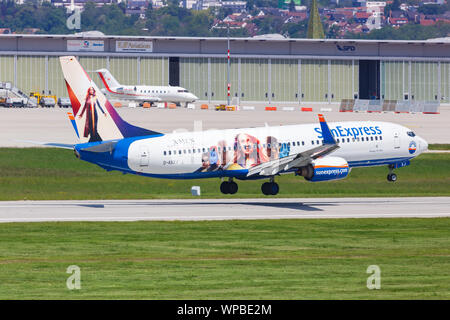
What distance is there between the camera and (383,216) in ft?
156

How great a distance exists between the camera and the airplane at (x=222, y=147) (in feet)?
166

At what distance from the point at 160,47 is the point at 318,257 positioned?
434 feet

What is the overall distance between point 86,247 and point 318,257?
28.8ft

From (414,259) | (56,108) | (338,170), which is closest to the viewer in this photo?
(414,259)

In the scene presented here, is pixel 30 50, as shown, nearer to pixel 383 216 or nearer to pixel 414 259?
pixel 383 216

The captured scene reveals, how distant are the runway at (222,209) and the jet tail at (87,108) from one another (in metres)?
3.88

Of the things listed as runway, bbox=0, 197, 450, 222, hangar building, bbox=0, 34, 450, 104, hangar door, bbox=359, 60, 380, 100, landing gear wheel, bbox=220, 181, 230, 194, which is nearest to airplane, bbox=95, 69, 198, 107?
hangar building, bbox=0, 34, 450, 104

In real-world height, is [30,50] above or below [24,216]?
above

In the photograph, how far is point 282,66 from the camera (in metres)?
165

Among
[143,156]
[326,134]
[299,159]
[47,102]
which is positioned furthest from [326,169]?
[47,102]

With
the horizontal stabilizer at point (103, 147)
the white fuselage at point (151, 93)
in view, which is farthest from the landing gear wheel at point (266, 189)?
the white fuselage at point (151, 93)

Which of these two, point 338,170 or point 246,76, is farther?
point 246,76
